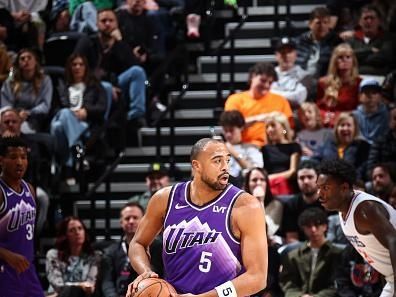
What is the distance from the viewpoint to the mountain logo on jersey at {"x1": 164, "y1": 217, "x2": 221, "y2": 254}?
6828 millimetres

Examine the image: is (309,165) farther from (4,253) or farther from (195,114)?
(4,253)

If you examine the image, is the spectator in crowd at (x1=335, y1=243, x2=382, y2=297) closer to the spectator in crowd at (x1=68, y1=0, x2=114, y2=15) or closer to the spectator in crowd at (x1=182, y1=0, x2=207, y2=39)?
the spectator in crowd at (x1=182, y1=0, x2=207, y2=39)

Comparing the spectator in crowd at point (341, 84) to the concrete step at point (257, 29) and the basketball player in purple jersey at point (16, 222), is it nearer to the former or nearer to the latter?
the concrete step at point (257, 29)

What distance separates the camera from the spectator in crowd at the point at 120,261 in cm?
1025

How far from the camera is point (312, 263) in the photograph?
33.1 ft

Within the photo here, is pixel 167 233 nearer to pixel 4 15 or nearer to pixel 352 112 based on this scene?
pixel 352 112

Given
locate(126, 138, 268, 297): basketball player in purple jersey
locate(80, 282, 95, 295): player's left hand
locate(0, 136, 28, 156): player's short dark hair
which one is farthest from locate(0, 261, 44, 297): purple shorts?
locate(126, 138, 268, 297): basketball player in purple jersey

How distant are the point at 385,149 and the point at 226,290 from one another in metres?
5.11

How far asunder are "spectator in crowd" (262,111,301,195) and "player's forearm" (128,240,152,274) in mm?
4411

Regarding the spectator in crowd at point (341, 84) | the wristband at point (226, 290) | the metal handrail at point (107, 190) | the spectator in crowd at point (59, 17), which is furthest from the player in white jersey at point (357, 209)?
the spectator in crowd at point (59, 17)

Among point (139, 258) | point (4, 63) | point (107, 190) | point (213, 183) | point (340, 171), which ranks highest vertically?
point (213, 183)

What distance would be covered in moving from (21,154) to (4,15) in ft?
17.3

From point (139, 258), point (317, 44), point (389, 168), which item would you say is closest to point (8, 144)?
point (139, 258)

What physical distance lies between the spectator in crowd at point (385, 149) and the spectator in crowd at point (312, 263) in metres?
1.40
